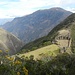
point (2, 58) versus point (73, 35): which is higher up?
point (2, 58)

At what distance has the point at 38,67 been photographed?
1617 inches

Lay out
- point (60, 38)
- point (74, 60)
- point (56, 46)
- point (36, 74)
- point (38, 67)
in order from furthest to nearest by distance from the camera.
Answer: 1. point (60, 38)
2. point (56, 46)
3. point (74, 60)
4. point (38, 67)
5. point (36, 74)

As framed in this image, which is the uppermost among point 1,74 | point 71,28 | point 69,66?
point 1,74

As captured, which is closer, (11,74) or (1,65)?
(11,74)

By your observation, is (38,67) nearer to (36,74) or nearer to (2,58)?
(36,74)

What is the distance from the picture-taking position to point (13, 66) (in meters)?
27.9

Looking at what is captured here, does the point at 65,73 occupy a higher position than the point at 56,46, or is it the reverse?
the point at 65,73

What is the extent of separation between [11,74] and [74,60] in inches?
782

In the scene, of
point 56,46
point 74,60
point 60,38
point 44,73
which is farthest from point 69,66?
point 60,38

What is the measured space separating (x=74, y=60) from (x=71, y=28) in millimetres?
122859

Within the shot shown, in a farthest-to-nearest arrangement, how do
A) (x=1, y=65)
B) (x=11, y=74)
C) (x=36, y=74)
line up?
(x=36, y=74) → (x=1, y=65) → (x=11, y=74)

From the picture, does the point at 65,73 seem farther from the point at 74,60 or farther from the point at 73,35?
the point at 73,35

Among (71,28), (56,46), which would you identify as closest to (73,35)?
(71,28)

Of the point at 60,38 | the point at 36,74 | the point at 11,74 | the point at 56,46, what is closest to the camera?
the point at 11,74
